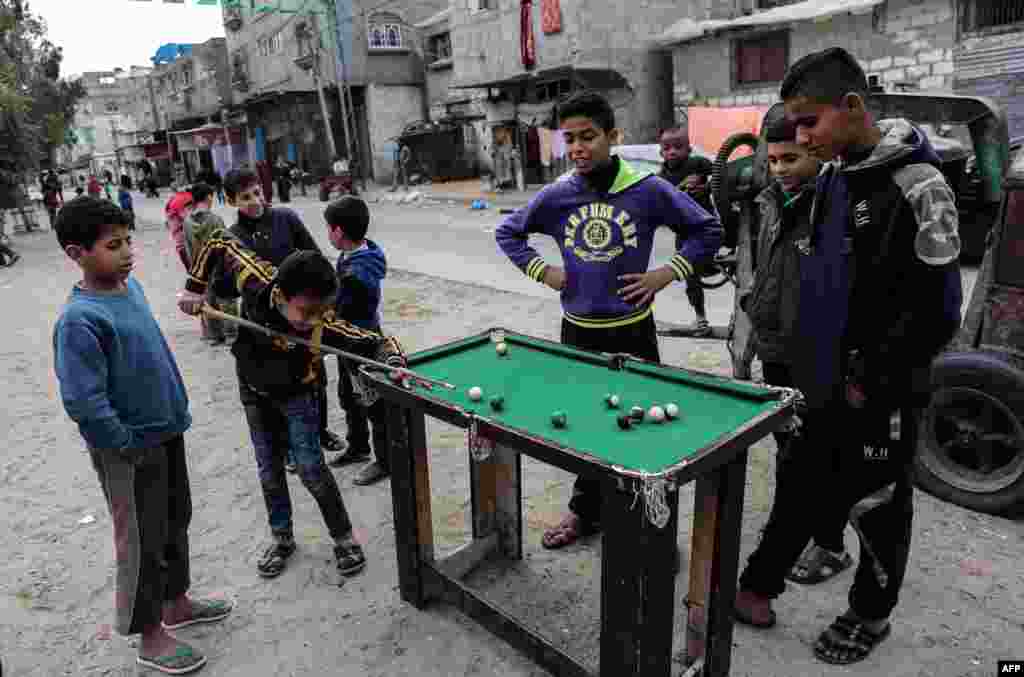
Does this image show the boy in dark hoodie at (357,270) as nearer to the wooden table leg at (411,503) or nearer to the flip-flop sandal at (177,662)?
the wooden table leg at (411,503)

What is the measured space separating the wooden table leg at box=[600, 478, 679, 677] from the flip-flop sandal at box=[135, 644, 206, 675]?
1.57 meters

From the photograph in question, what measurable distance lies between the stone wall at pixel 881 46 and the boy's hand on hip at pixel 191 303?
12.0 m

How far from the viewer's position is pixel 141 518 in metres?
2.53

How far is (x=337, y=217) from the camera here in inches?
146

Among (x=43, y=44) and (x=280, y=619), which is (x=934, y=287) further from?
(x=43, y=44)

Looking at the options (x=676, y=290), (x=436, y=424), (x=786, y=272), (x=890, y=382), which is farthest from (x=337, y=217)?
(x=676, y=290)

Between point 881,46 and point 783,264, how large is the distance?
14592mm

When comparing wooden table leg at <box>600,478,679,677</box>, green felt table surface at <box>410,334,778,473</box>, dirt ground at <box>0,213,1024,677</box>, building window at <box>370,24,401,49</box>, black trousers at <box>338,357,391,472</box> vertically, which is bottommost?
dirt ground at <box>0,213,1024,677</box>

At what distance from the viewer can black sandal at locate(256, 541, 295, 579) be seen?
324 centimetres

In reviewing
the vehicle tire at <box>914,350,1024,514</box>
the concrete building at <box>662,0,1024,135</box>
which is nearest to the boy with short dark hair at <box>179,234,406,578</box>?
the vehicle tire at <box>914,350,1024,514</box>

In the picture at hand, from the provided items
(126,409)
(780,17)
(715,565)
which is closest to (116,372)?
(126,409)

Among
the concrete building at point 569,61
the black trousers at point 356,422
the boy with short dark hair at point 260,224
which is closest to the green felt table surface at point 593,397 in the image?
the black trousers at point 356,422

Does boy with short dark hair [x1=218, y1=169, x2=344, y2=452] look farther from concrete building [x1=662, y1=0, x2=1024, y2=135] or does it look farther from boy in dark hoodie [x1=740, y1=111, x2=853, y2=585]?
concrete building [x1=662, y1=0, x2=1024, y2=135]

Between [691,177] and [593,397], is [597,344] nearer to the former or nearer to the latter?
[593,397]
